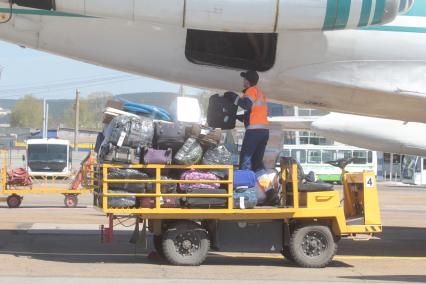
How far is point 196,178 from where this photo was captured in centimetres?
967

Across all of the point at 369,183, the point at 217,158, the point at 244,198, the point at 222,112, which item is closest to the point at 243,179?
the point at 244,198

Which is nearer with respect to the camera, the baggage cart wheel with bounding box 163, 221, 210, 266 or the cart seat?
the baggage cart wheel with bounding box 163, 221, 210, 266

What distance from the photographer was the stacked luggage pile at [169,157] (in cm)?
961

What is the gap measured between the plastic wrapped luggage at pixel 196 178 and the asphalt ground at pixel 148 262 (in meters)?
1.07

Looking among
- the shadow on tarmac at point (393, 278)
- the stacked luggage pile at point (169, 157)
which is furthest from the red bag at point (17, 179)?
the shadow on tarmac at point (393, 278)

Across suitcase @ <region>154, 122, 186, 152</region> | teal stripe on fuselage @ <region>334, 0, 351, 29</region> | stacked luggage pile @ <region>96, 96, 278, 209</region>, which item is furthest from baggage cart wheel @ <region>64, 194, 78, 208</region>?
teal stripe on fuselage @ <region>334, 0, 351, 29</region>

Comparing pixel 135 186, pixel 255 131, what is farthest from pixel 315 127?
pixel 135 186

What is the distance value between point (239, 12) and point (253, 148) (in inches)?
79.8

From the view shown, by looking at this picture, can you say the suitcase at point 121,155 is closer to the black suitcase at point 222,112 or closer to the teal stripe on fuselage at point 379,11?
the black suitcase at point 222,112

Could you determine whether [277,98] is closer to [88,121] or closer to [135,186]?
[135,186]

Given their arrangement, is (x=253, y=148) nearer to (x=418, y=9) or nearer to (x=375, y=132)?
(x=418, y=9)

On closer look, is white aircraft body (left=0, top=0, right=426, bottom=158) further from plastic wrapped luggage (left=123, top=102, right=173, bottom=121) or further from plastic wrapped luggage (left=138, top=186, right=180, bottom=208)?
plastic wrapped luggage (left=138, top=186, right=180, bottom=208)

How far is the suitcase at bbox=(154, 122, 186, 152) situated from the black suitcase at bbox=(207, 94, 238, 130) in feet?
1.52

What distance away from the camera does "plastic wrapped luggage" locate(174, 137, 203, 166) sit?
9664 millimetres
